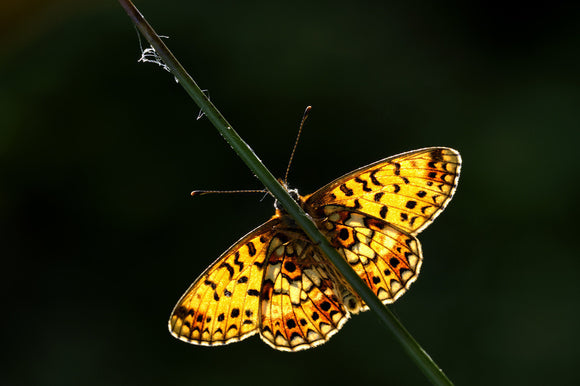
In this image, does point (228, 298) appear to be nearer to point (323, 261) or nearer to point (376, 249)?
point (323, 261)

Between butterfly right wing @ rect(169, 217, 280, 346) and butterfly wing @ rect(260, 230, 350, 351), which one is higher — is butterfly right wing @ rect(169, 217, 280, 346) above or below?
above

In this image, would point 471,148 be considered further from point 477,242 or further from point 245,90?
point 245,90

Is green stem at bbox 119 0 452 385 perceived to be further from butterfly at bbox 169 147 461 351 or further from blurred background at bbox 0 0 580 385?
blurred background at bbox 0 0 580 385

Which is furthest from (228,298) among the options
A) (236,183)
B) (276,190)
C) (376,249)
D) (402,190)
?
(236,183)

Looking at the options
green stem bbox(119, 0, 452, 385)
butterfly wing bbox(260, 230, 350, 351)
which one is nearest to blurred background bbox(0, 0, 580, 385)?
butterfly wing bbox(260, 230, 350, 351)

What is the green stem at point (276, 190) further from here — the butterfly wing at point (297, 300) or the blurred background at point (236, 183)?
the blurred background at point (236, 183)

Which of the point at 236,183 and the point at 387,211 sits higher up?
the point at 236,183

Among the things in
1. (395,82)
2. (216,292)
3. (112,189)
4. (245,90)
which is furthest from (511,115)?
(216,292)

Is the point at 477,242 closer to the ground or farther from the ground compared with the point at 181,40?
closer to the ground
